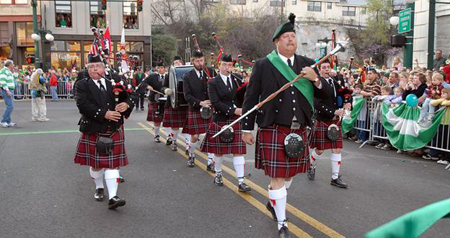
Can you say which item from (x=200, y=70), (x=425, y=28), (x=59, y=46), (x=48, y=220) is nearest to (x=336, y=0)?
(x=59, y=46)

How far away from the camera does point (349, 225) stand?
4.13 meters

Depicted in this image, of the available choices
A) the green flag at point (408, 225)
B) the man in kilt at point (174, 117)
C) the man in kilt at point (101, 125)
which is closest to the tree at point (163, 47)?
the man in kilt at point (174, 117)

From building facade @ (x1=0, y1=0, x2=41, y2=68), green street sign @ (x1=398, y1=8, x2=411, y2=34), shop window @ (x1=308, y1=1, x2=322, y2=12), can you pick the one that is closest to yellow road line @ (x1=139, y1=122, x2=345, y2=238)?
green street sign @ (x1=398, y1=8, x2=411, y2=34)

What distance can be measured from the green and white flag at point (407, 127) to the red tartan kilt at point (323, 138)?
2680 millimetres

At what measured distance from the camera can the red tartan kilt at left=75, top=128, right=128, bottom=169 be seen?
4.65 m

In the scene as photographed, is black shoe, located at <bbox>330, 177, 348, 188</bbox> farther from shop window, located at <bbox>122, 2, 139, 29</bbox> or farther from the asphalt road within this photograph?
shop window, located at <bbox>122, 2, 139, 29</bbox>

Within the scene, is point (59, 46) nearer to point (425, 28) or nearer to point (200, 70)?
point (425, 28)

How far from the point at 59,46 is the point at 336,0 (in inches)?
1386

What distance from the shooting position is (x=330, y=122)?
5699 millimetres


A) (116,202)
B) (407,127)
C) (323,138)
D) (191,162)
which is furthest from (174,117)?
(407,127)

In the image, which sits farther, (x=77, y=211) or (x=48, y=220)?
(x=77, y=211)

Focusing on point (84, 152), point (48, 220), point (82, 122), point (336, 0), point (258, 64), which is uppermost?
point (336, 0)

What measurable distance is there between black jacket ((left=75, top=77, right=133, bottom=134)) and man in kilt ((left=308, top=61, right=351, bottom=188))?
250cm

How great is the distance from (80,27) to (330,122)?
29.3 metres
